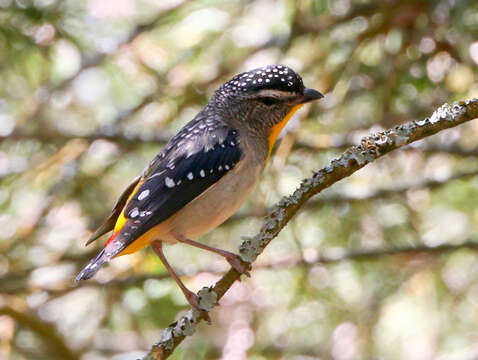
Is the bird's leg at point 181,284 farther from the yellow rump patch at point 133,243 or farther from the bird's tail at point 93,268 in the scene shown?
the bird's tail at point 93,268

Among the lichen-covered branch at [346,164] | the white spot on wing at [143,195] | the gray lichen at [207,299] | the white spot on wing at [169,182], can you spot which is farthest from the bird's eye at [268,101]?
the gray lichen at [207,299]

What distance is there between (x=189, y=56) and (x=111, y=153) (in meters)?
1.13

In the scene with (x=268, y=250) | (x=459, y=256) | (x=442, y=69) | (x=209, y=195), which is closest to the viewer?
(x=209, y=195)

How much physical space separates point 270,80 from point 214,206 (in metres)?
1.00

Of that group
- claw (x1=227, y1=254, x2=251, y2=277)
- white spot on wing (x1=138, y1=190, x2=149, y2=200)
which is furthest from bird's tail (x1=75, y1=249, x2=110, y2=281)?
claw (x1=227, y1=254, x2=251, y2=277)

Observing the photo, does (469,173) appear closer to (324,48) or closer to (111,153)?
(324,48)

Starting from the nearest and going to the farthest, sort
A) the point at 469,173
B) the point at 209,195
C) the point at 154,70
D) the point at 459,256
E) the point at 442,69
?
the point at 209,195
the point at 469,173
the point at 442,69
the point at 154,70
the point at 459,256

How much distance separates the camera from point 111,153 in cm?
641

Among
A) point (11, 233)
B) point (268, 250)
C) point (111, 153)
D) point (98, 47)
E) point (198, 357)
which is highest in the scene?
point (98, 47)

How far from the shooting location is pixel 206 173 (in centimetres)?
418

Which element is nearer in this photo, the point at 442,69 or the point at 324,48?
the point at 442,69

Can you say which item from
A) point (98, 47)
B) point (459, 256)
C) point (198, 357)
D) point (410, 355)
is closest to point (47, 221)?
point (98, 47)

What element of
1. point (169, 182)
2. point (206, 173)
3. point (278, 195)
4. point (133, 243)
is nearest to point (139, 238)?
point (133, 243)

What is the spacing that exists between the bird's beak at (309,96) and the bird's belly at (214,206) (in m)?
0.67
